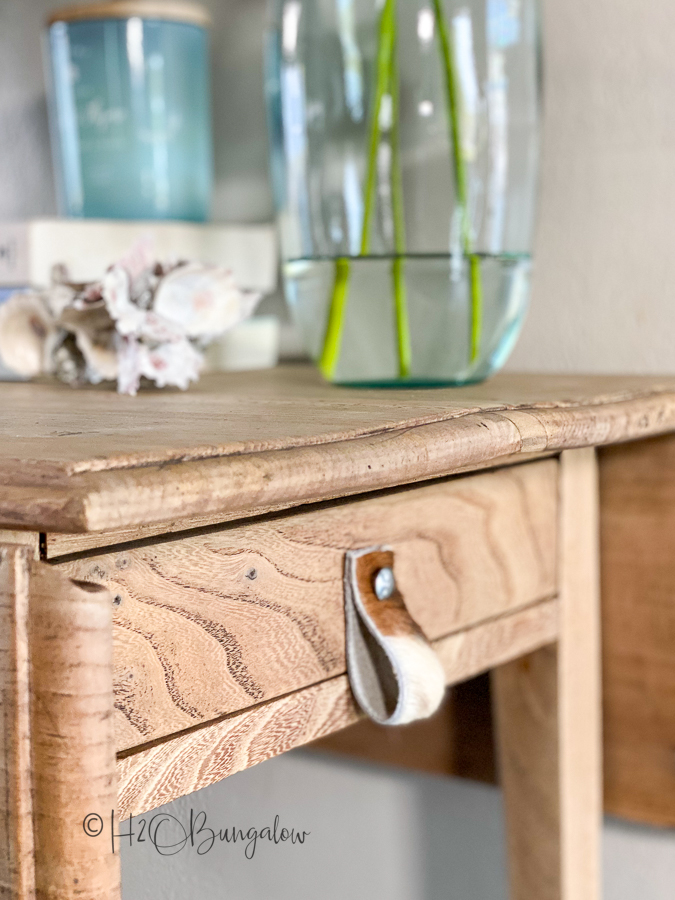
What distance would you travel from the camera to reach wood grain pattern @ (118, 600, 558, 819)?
369 mm

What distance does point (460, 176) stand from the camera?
634 millimetres

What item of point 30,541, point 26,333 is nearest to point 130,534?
point 30,541

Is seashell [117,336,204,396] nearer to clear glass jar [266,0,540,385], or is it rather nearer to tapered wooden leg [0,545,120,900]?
clear glass jar [266,0,540,385]

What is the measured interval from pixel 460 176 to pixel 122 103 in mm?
371

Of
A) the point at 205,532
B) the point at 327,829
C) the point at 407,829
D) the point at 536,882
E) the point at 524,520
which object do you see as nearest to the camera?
the point at 205,532

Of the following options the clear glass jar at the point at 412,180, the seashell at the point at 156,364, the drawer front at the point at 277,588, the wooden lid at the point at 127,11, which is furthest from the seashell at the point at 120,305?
the wooden lid at the point at 127,11

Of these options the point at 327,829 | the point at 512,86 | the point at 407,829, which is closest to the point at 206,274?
the point at 512,86

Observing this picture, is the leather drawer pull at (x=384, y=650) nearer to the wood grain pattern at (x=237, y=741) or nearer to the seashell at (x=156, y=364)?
the wood grain pattern at (x=237, y=741)

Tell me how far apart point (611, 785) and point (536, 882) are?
0.34 feet

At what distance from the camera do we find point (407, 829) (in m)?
0.94

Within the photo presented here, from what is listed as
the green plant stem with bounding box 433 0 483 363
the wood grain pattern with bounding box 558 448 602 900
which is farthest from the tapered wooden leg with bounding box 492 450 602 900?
the green plant stem with bounding box 433 0 483 363

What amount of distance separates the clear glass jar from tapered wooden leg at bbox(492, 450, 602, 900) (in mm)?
125

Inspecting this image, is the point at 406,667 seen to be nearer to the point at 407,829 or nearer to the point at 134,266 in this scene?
the point at 134,266

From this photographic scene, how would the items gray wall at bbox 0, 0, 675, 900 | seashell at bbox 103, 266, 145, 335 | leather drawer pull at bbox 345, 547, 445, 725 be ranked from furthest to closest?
gray wall at bbox 0, 0, 675, 900 < seashell at bbox 103, 266, 145, 335 < leather drawer pull at bbox 345, 547, 445, 725
